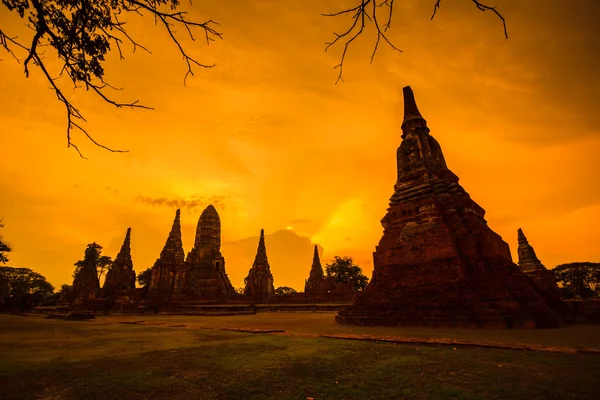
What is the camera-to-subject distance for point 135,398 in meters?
2.88

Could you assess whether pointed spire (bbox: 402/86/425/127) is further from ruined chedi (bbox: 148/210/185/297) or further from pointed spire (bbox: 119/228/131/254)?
pointed spire (bbox: 119/228/131/254)

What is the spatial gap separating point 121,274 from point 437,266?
4086 cm

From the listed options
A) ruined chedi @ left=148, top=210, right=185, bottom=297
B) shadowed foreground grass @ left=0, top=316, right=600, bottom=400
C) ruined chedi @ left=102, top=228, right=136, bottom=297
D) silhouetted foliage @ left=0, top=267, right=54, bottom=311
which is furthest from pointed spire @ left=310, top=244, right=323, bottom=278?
silhouetted foliage @ left=0, top=267, right=54, bottom=311

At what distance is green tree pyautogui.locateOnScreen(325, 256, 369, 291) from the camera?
5672cm

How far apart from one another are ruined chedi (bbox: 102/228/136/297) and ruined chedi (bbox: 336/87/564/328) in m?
35.6

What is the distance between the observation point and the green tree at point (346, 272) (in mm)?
56719

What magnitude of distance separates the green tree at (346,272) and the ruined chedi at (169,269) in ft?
91.8

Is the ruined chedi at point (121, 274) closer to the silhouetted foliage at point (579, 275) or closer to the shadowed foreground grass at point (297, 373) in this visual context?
the shadowed foreground grass at point (297, 373)

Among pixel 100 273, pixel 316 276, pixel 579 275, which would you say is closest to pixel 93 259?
pixel 100 273

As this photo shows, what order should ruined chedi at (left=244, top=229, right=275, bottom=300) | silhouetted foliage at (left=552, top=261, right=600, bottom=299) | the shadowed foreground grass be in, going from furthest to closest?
silhouetted foliage at (left=552, top=261, right=600, bottom=299), ruined chedi at (left=244, top=229, right=275, bottom=300), the shadowed foreground grass

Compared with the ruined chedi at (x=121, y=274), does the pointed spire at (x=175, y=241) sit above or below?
above

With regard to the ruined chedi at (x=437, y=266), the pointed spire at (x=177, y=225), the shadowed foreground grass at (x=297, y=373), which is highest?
the pointed spire at (x=177, y=225)

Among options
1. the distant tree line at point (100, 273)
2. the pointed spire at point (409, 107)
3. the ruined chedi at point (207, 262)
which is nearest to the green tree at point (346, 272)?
the distant tree line at point (100, 273)

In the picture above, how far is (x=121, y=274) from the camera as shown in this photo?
1548 inches
